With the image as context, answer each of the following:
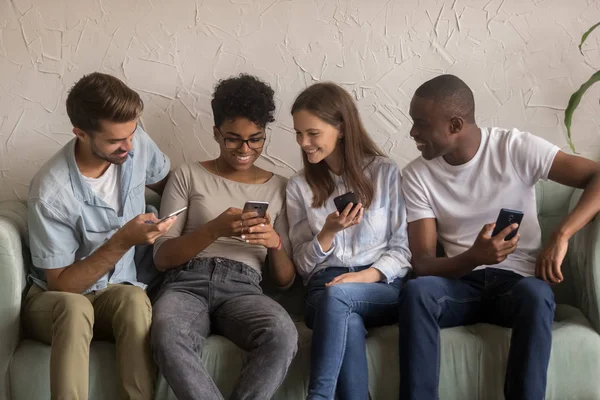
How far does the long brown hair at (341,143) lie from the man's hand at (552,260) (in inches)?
19.8

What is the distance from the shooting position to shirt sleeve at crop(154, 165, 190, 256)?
6.86 ft

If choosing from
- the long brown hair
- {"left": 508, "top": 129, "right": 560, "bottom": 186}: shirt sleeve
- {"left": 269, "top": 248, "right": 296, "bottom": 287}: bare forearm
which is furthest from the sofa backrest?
the long brown hair

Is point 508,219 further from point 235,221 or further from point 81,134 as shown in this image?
point 81,134

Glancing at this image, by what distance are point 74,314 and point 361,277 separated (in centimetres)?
76

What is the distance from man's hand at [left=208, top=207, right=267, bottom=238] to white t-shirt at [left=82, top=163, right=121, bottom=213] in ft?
0.99

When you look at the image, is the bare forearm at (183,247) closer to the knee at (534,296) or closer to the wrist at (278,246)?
the wrist at (278,246)

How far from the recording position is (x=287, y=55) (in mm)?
2363

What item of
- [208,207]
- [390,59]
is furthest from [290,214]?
[390,59]

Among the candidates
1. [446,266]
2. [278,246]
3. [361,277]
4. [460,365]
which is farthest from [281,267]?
[460,365]

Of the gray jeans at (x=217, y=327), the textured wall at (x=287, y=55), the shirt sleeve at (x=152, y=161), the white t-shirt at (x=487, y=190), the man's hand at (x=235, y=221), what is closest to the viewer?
the gray jeans at (x=217, y=327)

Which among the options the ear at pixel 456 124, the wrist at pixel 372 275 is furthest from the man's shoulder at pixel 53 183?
the ear at pixel 456 124

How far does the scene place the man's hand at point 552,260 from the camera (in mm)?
1868

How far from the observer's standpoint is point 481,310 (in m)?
1.94

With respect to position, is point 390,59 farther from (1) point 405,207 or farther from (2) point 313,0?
(1) point 405,207
